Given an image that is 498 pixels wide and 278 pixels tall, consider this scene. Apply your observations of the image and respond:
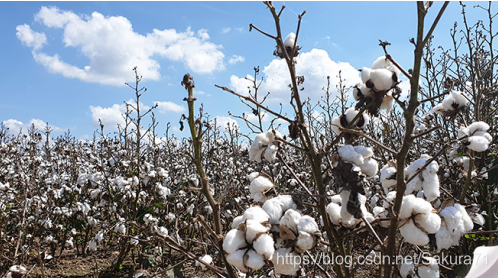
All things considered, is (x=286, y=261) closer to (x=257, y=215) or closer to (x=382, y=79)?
(x=257, y=215)

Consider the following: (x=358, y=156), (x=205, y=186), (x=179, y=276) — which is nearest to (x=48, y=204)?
(x=179, y=276)

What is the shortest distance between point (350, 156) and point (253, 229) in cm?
38

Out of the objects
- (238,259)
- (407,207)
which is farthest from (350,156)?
(238,259)

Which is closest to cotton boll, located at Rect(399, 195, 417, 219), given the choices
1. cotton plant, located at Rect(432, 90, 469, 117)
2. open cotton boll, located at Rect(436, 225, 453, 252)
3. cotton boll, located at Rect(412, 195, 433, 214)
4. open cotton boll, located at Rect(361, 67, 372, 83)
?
cotton boll, located at Rect(412, 195, 433, 214)

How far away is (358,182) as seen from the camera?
3.21 feet

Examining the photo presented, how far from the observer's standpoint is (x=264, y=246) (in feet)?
2.95

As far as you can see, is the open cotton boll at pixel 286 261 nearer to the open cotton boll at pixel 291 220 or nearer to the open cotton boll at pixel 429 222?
the open cotton boll at pixel 291 220

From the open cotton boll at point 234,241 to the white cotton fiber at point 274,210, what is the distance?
0.13 m

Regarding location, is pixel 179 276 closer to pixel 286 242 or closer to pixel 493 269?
pixel 286 242

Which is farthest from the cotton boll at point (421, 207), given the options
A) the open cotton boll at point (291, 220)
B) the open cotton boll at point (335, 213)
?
the open cotton boll at point (291, 220)

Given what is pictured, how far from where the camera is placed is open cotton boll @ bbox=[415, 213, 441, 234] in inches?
39.4

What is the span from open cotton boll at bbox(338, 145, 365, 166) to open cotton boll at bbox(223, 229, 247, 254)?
1.30ft

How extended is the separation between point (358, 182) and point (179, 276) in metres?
2.54

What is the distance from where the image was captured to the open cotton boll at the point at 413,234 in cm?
100
